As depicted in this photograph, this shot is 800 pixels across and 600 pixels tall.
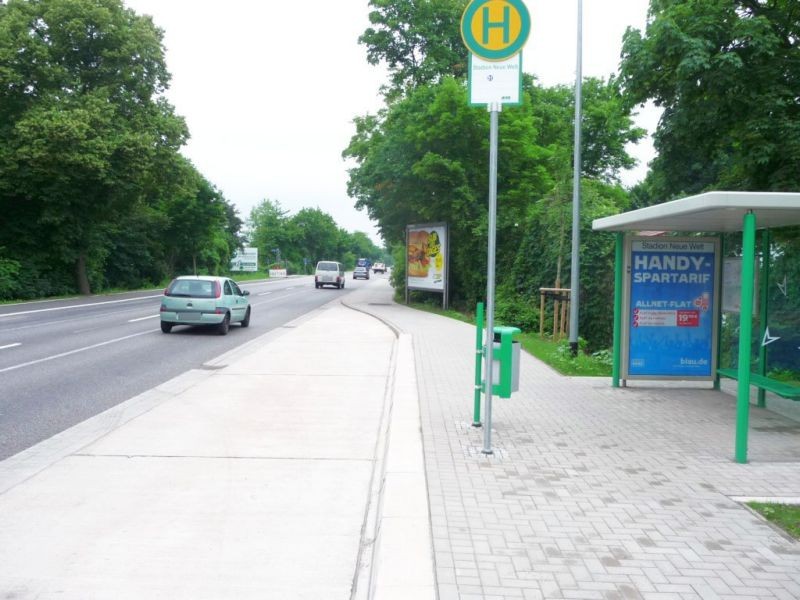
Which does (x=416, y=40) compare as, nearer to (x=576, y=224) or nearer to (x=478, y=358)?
(x=576, y=224)

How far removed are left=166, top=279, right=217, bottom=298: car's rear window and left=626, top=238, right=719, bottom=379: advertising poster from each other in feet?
35.6

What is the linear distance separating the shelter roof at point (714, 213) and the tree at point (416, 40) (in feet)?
85.6

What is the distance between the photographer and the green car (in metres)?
→ 17.1

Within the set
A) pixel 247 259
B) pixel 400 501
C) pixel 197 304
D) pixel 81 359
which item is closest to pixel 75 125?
pixel 197 304

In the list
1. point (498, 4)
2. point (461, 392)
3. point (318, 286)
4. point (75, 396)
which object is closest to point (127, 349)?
point (75, 396)

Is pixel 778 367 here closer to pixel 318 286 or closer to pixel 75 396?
pixel 75 396

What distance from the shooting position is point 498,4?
20.6 feet

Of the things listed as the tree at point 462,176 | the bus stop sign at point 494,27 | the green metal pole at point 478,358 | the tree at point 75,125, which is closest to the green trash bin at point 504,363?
the green metal pole at point 478,358

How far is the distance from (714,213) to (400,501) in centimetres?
407

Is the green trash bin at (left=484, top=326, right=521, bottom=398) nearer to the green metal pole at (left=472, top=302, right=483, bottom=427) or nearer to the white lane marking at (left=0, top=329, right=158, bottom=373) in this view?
the green metal pole at (left=472, top=302, right=483, bottom=427)

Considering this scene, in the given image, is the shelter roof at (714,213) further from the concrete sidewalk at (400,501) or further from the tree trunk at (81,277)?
the tree trunk at (81,277)

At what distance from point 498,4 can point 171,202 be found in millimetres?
48859

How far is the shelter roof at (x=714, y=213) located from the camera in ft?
19.8

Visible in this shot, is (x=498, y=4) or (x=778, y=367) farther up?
(x=498, y=4)
